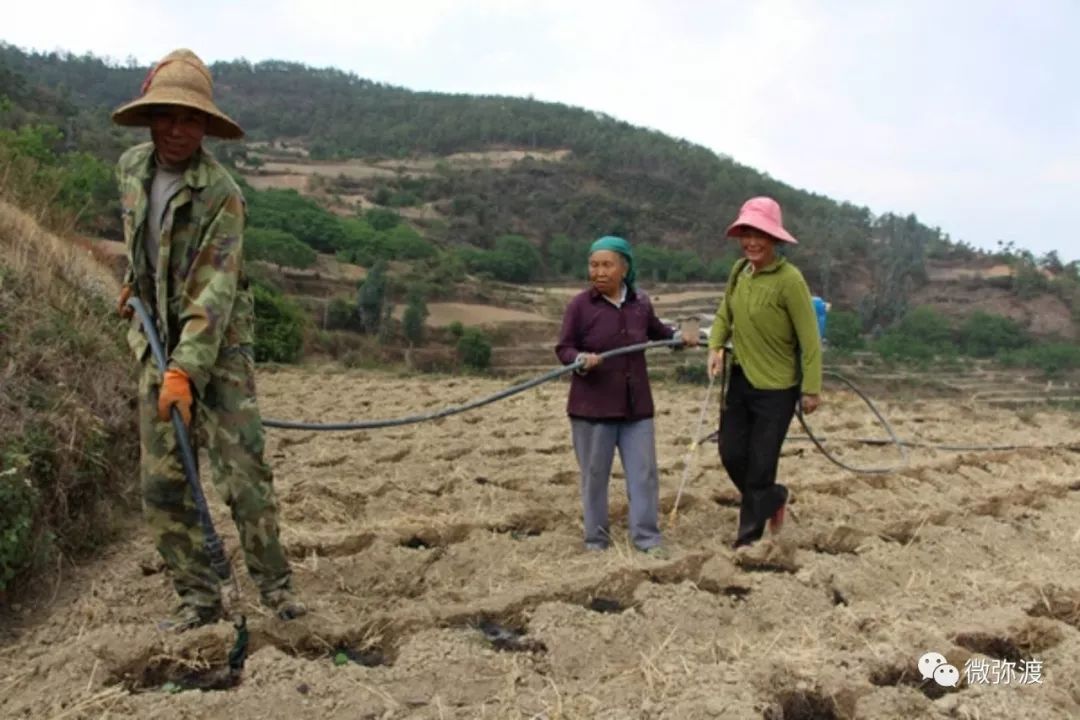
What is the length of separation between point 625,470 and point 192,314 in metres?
2.05

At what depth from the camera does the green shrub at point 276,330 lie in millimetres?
13531

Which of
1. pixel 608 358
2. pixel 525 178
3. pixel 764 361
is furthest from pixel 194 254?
pixel 525 178

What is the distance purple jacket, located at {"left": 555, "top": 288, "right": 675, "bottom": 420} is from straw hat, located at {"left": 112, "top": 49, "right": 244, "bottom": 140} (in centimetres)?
179

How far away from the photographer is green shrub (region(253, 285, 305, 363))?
13.5 meters

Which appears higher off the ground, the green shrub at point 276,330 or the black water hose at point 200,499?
the black water hose at point 200,499

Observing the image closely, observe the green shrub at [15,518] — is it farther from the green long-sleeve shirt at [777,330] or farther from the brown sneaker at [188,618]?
the green long-sleeve shirt at [777,330]

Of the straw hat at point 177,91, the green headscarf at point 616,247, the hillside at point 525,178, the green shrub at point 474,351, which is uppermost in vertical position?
the hillside at point 525,178

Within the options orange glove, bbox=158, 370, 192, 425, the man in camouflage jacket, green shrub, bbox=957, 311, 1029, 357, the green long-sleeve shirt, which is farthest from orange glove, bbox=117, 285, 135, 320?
green shrub, bbox=957, 311, 1029, 357

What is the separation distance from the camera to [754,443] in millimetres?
4223

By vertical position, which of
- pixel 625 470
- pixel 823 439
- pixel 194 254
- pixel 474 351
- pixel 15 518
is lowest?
pixel 474 351

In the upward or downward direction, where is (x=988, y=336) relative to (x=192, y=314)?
downward

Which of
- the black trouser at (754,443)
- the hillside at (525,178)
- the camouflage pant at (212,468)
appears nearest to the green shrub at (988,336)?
the hillside at (525,178)

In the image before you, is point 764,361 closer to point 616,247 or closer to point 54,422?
point 616,247

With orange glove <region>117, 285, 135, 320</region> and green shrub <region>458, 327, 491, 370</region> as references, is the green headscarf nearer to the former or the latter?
orange glove <region>117, 285, 135, 320</region>
